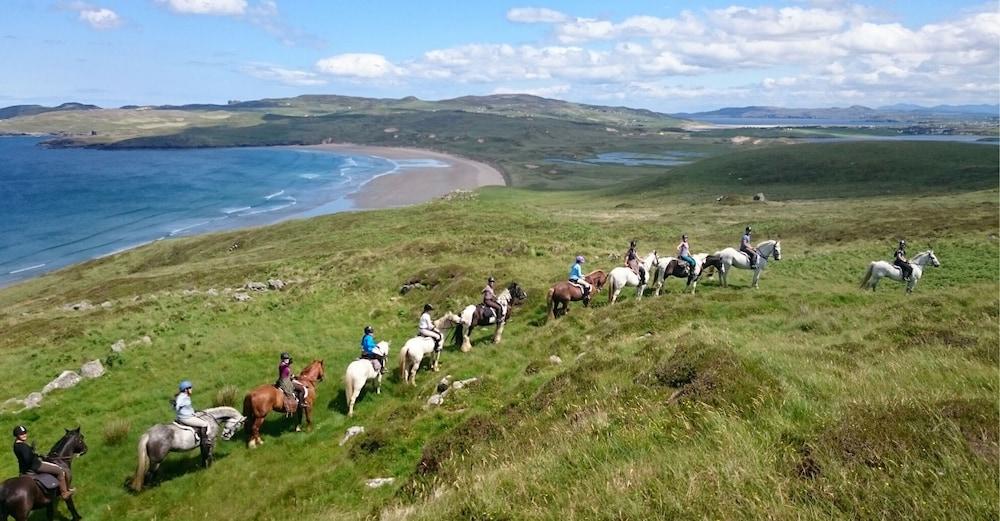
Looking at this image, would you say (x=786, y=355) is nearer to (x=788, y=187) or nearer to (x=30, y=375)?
(x=30, y=375)

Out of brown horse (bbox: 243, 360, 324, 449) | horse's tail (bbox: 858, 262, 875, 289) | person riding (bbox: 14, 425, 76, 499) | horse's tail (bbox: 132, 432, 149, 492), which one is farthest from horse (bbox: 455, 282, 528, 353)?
horse's tail (bbox: 858, 262, 875, 289)

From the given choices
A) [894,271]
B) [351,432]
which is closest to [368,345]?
[351,432]

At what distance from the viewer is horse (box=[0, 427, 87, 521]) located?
1252 cm

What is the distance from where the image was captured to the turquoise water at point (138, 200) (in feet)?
279

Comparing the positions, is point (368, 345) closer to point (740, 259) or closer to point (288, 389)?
point (288, 389)

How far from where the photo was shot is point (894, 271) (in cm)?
2739

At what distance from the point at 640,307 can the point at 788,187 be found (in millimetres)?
75197

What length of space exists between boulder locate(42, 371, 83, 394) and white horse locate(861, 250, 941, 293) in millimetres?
36328

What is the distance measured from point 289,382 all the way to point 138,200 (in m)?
125

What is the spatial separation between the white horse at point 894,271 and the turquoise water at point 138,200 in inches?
3430

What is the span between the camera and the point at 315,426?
60.5 ft

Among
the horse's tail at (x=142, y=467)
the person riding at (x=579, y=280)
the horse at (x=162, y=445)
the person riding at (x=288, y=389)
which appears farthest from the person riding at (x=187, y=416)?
the person riding at (x=579, y=280)

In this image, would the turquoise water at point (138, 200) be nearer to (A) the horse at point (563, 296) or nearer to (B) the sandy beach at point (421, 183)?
(B) the sandy beach at point (421, 183)

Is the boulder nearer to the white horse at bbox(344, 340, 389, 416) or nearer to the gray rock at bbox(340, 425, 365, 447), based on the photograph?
the white horse at bbox(344, 340, 389, 416)
